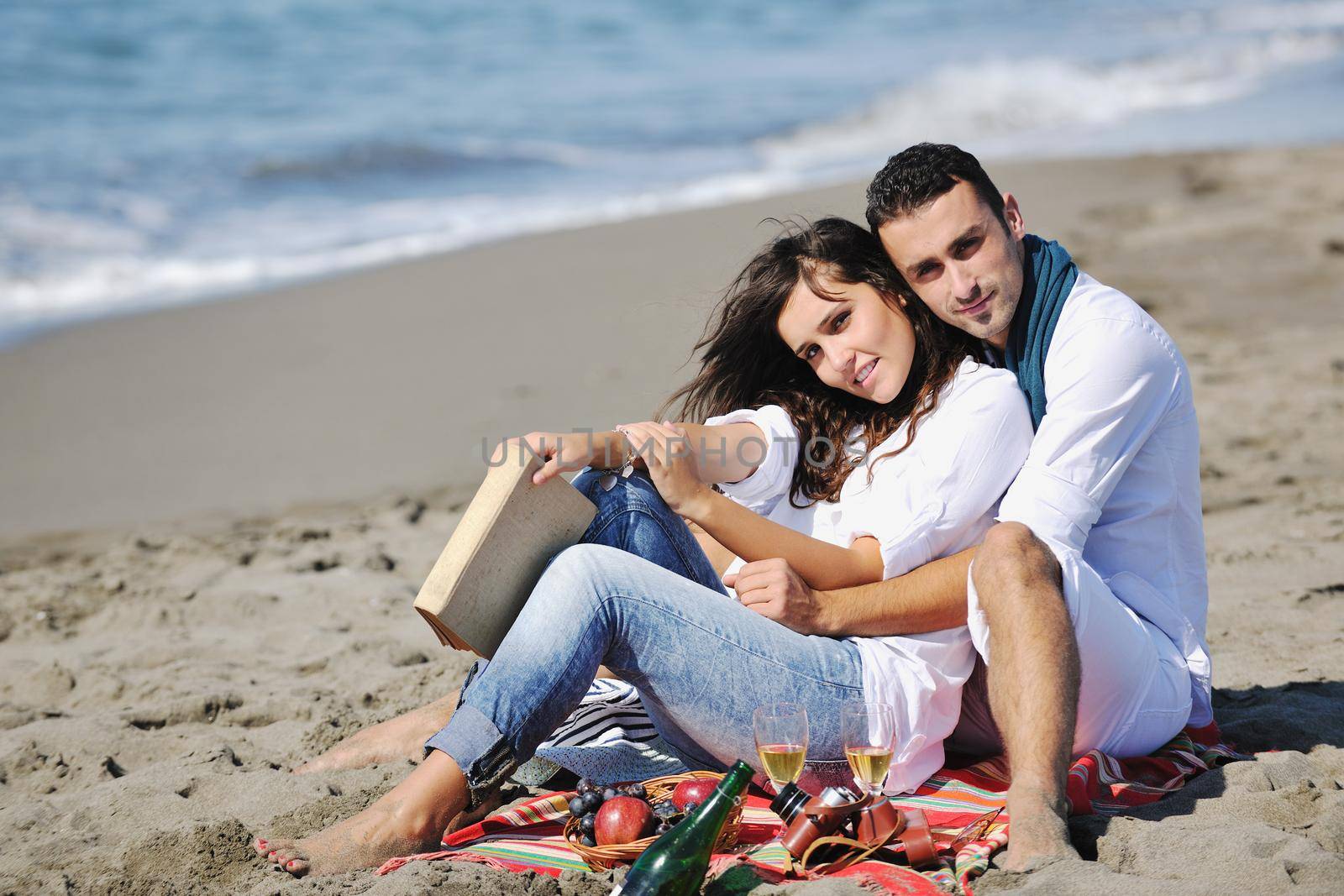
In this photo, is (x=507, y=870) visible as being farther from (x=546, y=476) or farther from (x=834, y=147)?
(x=834, y=147)

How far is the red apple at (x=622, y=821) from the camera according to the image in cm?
282

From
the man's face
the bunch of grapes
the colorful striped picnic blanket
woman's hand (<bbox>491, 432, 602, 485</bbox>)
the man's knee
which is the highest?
the man's face

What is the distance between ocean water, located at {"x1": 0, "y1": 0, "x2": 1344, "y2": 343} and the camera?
411 inches

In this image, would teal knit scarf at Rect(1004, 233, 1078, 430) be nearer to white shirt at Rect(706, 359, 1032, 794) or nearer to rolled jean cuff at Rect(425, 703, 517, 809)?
white shirt at Rect(706, 359, 1032, 794)

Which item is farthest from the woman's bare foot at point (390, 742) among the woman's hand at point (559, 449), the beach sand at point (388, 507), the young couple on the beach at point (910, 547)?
the woman's hand at point (559, 449)

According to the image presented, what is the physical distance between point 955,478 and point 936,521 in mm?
110

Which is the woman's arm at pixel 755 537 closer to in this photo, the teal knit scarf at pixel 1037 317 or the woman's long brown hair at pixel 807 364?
the woman's long brown hair at pixel 807 364

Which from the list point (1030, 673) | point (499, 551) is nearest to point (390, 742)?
point (499, 551)

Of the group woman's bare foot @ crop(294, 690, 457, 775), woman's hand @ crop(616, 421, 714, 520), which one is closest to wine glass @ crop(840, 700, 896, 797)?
woman's hand @ crop(616, 421, 714, 520)

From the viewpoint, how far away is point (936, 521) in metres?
2.94

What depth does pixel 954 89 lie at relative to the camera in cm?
1678

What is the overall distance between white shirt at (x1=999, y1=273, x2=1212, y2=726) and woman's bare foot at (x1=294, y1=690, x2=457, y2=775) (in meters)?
1.65

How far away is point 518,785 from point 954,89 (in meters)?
15.1

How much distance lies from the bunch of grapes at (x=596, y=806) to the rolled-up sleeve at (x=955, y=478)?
750mm
